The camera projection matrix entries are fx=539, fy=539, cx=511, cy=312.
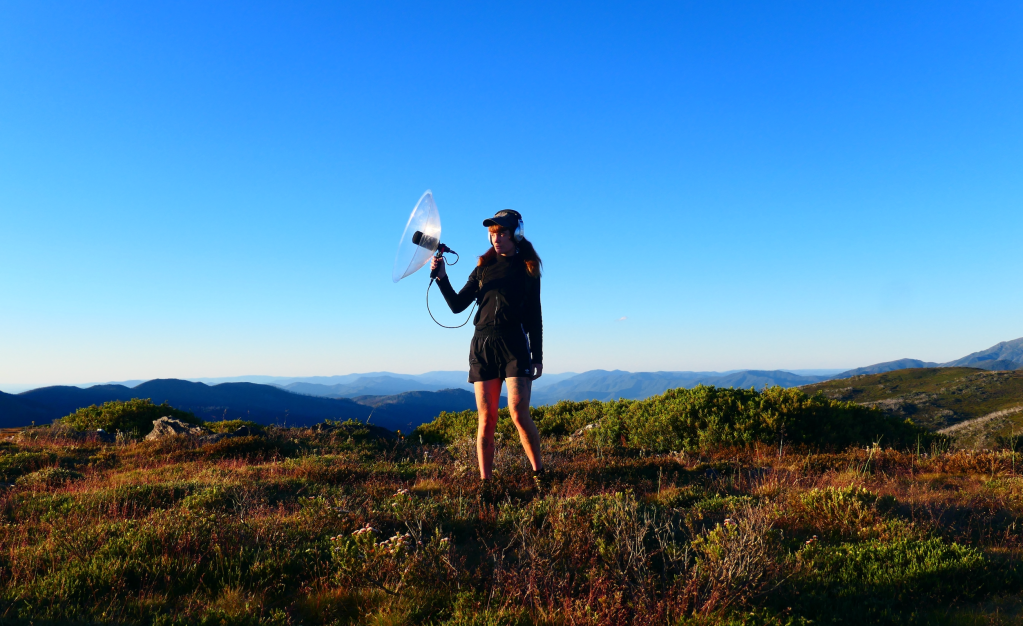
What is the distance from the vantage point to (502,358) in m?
4.73

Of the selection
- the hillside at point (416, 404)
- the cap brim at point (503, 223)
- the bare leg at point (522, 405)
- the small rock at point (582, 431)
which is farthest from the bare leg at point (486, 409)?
the hillside at point (416, 404)

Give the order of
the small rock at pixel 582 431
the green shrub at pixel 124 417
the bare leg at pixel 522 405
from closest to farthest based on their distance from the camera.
Result: the bare leg at pixel 522 405, the small rock at pixel 582 431, the green shrub at pixel 124 417

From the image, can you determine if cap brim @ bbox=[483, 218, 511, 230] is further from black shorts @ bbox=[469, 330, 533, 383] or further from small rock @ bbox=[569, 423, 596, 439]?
small rock @ bbox=[569, 423, 596, 439]

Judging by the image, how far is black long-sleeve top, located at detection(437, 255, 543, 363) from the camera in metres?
4.79

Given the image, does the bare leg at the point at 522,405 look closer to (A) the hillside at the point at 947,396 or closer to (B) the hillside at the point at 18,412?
(A) the hillside at the point at 947,396

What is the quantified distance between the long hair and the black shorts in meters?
0.59

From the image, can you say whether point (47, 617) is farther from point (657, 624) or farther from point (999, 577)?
point (999, 577)

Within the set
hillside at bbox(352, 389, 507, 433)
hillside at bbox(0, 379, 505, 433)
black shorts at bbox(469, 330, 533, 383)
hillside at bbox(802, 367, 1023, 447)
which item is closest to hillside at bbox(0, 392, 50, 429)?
hillside at bbox(0, 379, 505, 433)

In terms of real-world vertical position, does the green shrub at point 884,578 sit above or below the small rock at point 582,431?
above

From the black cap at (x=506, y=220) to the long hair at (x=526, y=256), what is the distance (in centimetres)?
3

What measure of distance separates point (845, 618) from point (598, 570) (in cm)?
122

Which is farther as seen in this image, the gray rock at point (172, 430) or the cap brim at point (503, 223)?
the gray rock at point (172, 430)

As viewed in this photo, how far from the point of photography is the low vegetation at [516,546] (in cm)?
266

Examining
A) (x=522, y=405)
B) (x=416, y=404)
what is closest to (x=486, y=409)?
(x=522, y=405)
